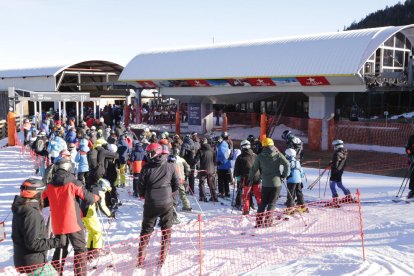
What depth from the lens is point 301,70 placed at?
19.4 m

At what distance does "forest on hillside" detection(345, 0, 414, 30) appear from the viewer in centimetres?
6197

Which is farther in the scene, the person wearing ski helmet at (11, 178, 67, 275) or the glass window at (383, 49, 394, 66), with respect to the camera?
the glass window at (383, 49, 394, 66)

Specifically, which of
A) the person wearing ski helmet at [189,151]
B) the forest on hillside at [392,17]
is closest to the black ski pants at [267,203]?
the person wearing ski helmet at [189,151]

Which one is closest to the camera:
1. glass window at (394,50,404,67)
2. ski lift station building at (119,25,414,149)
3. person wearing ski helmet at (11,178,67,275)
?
person wearing ski helmet at (11,178,67,275)

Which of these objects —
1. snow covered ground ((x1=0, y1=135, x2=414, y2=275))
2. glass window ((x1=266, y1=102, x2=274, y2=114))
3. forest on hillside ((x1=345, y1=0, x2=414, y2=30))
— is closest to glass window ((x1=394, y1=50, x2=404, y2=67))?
snow covered ground ((x1=0, y1=135, x2=414, y2=275))

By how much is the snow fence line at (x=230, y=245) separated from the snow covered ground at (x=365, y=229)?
23cm

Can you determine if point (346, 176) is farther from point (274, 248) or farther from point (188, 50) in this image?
point (188, 50)

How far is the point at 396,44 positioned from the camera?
20.2 meters

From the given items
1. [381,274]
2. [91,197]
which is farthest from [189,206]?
[381,274]

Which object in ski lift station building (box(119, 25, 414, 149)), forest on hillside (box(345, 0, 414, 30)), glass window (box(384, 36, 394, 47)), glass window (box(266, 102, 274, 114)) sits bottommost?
glass window (box(266, 102, 274, 114))

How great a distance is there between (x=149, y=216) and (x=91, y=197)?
900mm

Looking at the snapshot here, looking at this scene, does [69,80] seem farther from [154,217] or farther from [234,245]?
[154,217]

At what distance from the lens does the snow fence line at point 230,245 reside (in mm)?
5910

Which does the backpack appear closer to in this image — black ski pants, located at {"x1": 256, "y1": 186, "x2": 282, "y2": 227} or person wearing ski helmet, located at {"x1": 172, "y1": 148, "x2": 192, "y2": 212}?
person wearing ski helmet, located at {"x1": 172, "y1": 148, "x2": 192, "y2": 212}
